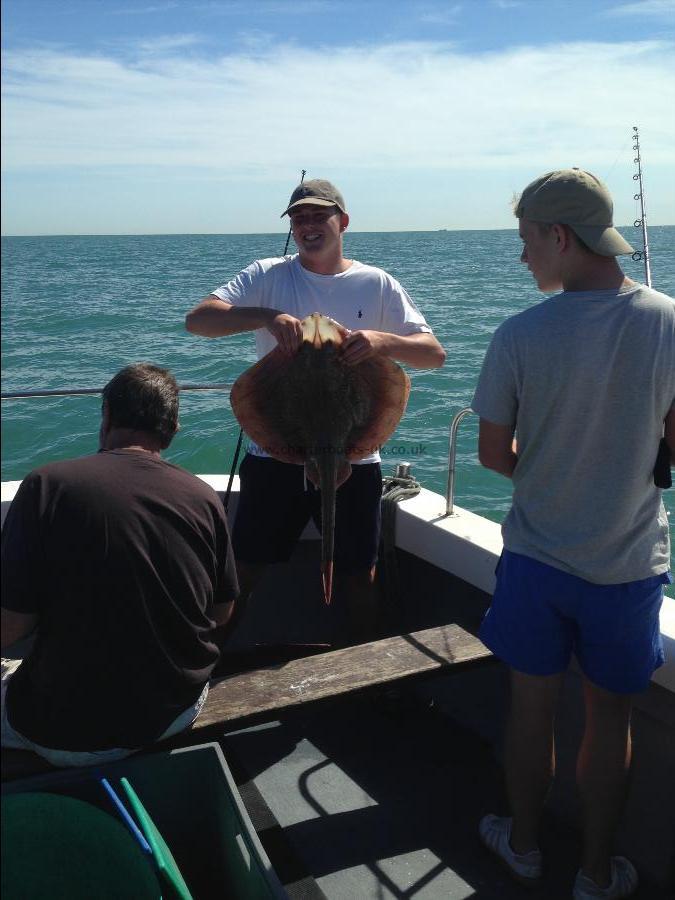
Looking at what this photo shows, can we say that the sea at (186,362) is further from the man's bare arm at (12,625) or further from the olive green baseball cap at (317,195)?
the olive green baseball cap at (317,195)

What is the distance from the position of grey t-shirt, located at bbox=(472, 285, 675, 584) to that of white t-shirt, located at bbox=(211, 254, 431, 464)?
41.4 inches

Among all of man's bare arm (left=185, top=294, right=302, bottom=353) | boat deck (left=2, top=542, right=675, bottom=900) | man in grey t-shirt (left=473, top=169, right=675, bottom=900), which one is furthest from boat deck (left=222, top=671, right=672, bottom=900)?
man's bare arm (left=185, top=294, right=302, bottom=353)

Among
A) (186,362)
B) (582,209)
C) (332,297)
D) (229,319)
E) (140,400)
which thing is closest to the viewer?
(582,209)

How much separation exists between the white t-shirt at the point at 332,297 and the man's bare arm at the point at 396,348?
13 cm

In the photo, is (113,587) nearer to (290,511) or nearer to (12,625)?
(12,625)

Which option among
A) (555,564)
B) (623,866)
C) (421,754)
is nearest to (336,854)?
(421,754)

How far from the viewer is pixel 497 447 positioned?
94.6 inches

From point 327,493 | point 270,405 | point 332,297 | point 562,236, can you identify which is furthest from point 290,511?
point 562,236

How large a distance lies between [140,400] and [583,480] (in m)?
1.35

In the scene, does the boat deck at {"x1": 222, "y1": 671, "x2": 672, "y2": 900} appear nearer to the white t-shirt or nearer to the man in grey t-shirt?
the man in grey t-shirt

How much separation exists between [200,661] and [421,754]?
1.51 meters

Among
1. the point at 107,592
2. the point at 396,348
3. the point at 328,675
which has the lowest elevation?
the point at 328,675

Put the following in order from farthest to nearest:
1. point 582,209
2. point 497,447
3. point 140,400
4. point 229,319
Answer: point 229,319
point 497,447
point 140,400
point 582,209

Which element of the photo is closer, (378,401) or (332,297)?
(378,401)
